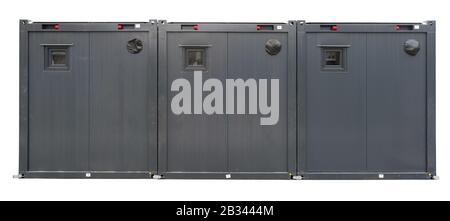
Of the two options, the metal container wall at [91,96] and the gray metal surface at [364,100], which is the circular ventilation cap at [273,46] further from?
the metal container wall at [91,96]

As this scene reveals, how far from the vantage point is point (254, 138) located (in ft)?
21.6

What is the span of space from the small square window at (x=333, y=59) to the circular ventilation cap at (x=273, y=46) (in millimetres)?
651

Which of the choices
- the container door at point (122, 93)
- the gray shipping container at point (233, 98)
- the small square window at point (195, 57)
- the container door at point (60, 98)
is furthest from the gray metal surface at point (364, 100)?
the container door at point (60, 98)

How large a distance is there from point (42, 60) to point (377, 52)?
15.7 ft

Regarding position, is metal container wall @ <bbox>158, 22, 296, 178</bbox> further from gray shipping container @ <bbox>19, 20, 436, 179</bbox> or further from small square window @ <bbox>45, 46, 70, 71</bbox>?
small square window @ <bbox>45, 46, 70, 71</bbox>

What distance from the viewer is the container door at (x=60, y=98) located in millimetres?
6562

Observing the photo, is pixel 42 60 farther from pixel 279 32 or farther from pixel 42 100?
pixel 279 32

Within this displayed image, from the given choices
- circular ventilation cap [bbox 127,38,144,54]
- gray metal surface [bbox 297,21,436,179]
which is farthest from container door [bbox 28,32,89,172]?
gray metal surface [bbox 297,21,436,179]

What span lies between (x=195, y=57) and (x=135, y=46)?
865 millimetres

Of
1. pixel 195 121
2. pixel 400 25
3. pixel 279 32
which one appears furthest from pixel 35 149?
pixel 400 25

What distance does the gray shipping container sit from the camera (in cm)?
→ 652

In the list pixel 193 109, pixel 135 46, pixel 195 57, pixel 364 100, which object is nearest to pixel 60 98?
pixel 135 46

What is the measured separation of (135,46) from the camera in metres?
6.55

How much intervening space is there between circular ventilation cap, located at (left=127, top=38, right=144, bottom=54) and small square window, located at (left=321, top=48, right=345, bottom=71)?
8.51ft
